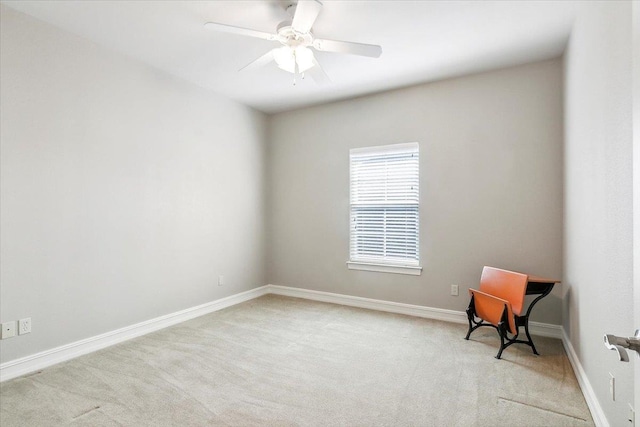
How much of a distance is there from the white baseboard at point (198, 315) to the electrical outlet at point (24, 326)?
0.20 meters

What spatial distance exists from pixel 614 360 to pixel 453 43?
2.69 m

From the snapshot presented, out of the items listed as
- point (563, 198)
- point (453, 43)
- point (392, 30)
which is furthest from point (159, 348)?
point (563, 198)

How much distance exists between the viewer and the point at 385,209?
166 inches

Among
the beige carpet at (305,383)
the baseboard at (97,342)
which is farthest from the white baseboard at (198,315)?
the beige carpet at (305,383)

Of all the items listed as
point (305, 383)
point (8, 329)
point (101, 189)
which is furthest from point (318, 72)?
point (8, 329)

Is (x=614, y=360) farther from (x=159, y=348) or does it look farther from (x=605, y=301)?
Result: (x=159, y=348)

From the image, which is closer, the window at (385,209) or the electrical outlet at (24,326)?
the electrical outlet at (24,326)

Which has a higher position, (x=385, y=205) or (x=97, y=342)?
(x=385, y=205)

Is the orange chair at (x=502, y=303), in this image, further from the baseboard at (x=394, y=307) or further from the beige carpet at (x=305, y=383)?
the baseboard at (x=394, y=307)

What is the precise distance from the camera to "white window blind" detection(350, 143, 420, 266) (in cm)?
403

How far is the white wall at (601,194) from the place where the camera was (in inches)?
58.2

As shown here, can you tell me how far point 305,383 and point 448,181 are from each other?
2.69 meters

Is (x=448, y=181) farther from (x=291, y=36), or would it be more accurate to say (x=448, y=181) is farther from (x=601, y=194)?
(x=291, y=36)

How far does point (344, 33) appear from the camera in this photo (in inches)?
111
